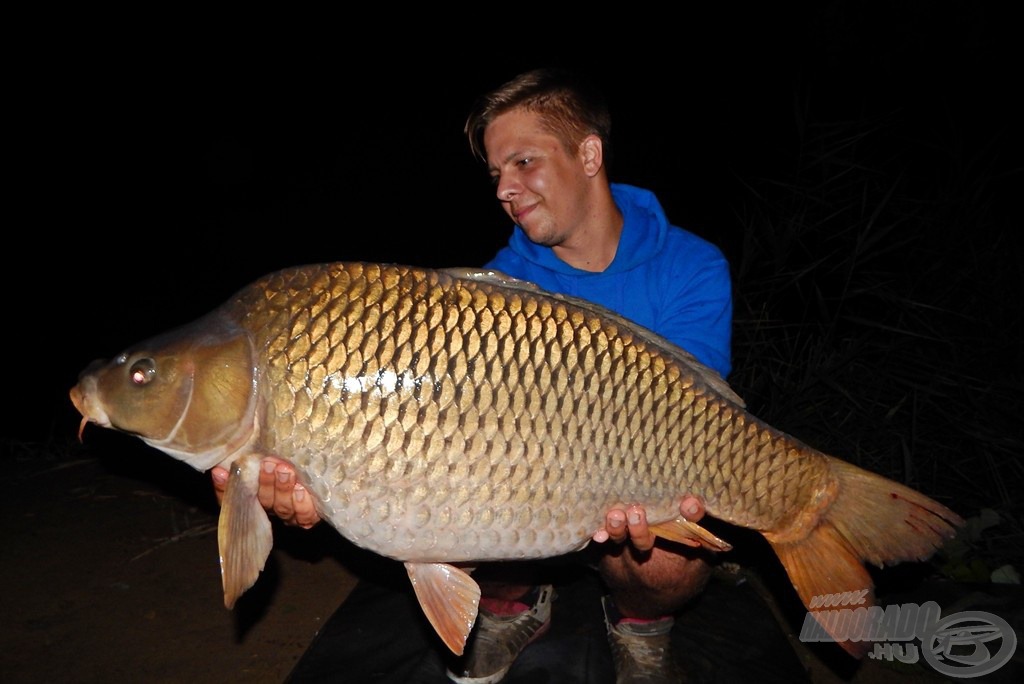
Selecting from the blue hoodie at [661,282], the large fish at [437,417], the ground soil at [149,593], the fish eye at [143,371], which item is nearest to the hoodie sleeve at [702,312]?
the blue hoodie at [661,282]

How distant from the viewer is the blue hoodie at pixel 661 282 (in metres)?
1.82

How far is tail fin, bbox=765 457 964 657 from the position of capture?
4.41 ft

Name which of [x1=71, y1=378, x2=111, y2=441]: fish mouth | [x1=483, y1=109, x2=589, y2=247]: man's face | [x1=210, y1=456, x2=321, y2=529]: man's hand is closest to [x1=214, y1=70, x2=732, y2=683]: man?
[x1=483, y1=109, x2=589, y2=247]: man's face

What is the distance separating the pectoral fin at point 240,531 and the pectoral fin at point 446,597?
27 cm

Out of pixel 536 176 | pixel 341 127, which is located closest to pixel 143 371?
pixel 536 176

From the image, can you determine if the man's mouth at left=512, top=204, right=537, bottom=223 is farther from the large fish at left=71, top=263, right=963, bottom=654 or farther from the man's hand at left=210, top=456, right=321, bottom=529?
the man's hand at left=210, top=456, right=321, bottom=529

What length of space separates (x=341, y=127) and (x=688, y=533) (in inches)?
674

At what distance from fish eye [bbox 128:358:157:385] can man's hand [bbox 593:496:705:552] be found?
32.1 inches

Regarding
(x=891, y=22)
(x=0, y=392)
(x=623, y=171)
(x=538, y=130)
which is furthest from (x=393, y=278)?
(x=623, y=171)

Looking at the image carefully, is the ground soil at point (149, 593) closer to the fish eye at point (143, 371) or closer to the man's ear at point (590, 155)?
the fish eye at point (143, 371)

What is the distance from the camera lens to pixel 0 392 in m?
6.45

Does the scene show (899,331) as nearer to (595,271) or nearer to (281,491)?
(595,271)

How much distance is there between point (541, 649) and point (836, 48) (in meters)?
6.18

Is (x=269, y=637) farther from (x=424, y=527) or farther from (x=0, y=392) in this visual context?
(x=0, y=392)
